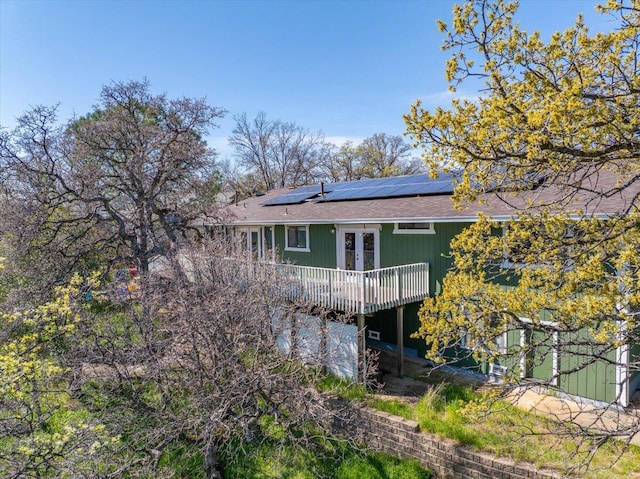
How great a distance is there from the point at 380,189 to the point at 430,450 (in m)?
9.63

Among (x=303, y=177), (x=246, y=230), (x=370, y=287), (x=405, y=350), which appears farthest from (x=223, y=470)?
(x=303, y=177)

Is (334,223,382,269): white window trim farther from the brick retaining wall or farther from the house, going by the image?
the brick retaining wall

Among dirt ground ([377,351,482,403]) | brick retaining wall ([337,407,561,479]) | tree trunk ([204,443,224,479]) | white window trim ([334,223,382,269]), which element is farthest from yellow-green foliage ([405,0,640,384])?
white window trim ([334,223,382,269])

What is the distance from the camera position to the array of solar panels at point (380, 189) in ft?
40.5

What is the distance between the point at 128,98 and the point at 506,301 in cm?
1310

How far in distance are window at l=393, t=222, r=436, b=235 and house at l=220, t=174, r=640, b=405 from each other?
3 cm

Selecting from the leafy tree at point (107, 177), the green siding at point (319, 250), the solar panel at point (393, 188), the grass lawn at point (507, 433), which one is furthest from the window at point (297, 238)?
the grass lawn at point (507, 433)

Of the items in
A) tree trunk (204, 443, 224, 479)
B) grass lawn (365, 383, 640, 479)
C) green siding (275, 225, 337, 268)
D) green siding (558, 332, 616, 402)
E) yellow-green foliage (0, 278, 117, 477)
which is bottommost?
tree trunk (204, 443, 224, 479)

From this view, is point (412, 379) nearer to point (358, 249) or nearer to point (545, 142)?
point (358, 249)

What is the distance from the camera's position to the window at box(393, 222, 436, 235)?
34.7 feet

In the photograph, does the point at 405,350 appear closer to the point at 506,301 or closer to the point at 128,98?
the point at 506,301

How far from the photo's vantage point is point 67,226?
1201 cm

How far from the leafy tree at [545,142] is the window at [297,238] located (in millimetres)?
9919

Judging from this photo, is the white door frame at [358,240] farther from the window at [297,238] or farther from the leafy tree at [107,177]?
the leafy tree at [107,177]
